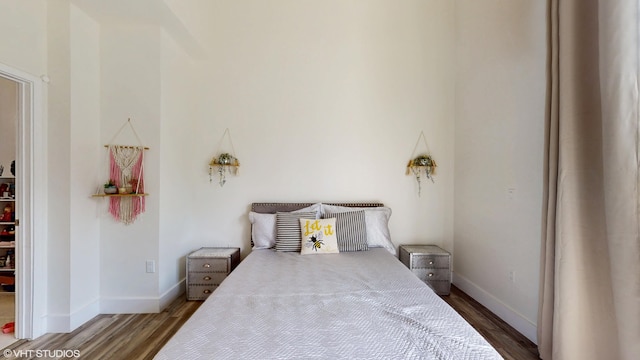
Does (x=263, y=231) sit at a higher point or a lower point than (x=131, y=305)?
higher

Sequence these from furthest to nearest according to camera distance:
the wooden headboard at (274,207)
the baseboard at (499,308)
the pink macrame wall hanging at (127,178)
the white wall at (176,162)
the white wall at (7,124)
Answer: the white wall at (7,124), the wooden headboard at (274,207), the white wall at (176,162), the pink macrame wall hanging at (127,178), the baseboard at (499,308)

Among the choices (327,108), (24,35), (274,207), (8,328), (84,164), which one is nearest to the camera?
(24,35)

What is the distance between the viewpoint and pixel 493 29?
2.52m

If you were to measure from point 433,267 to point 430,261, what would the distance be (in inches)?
2.8

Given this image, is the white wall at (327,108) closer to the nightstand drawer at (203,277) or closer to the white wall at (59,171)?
the nightstand drawer at (203,277)

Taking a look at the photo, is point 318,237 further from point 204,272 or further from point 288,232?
point 204,272

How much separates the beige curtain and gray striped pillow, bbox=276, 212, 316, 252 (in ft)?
6.45

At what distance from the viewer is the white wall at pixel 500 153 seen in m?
2.07

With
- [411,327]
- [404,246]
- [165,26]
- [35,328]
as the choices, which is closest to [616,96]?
[411,327]

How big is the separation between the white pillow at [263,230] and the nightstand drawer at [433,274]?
4.06 ft

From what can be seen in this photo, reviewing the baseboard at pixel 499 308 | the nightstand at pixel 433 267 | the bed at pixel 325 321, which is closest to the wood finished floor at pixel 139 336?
the baseboard at pixel 499 308

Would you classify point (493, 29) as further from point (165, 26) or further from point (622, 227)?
point (165, 26)

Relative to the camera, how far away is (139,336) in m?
2.11

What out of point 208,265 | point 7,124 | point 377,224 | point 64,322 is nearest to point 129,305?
point 64,322
